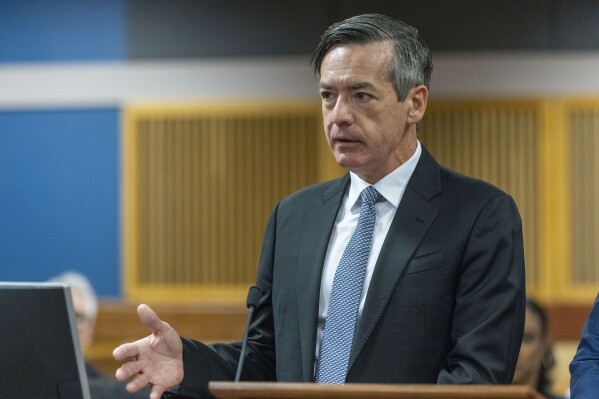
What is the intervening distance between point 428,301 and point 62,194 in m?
3.91

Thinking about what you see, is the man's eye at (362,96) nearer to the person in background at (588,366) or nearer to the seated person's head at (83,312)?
the person in background at (588,366)

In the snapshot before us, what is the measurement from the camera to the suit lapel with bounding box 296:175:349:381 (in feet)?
7.39

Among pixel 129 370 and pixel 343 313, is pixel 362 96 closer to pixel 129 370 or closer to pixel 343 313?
pixel 343 313

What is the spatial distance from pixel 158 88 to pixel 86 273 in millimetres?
1110

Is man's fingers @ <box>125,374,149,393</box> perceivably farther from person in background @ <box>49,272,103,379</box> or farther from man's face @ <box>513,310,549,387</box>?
person in background @ <box>49,272,103,379</box>

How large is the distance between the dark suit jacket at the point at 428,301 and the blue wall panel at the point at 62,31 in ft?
12.0

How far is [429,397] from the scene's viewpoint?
1.60 meters

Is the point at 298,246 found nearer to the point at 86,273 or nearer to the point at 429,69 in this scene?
the point at 429,69

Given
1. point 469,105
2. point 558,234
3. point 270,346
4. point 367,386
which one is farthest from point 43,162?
point 367,386

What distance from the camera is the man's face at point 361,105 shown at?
89.4 inches

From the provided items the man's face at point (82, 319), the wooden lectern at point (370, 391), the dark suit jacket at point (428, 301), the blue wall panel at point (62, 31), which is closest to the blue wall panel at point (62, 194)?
the blue wall panel at point (62, 31)

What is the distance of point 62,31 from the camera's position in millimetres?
5750

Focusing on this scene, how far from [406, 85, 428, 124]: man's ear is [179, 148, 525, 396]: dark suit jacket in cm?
11

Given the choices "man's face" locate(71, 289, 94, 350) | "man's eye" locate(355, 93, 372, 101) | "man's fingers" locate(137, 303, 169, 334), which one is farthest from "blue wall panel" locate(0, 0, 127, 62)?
"man's fingers" locate(137, 303, 169, 334)
